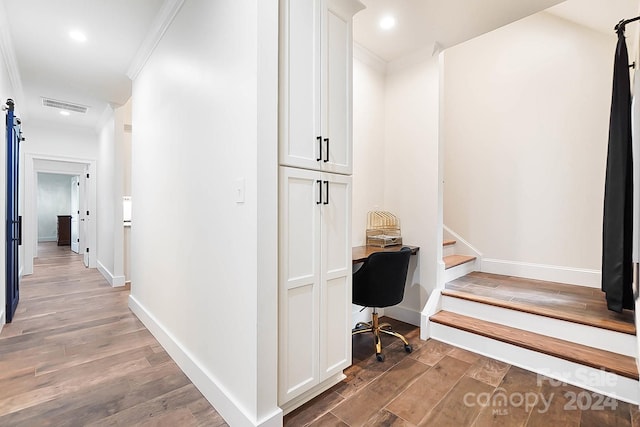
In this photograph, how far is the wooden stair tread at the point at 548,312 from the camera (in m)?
2.02

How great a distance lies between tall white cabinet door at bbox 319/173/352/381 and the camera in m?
1.82

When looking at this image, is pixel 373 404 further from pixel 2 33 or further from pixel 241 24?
pixel 2 33

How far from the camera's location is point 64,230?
924 centimetres

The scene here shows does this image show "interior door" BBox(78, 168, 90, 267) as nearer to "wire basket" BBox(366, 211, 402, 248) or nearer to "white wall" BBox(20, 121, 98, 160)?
"white wall" BBox(20, 121, 98, 160)

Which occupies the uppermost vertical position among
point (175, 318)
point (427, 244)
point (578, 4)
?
point (578, 4)

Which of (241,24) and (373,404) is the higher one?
(241,24)

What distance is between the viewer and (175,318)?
2.34m

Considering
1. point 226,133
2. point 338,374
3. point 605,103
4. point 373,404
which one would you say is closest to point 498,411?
point 373,404

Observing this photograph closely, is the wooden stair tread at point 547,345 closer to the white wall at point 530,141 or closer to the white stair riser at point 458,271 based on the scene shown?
the white stair riser at point 458,271

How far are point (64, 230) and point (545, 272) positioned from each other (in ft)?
38.8

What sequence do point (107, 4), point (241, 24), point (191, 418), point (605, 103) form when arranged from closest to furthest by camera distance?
1. point (241, 24)
2. point (191, 418)
3. point (107, 4)
4. point (605, 103)

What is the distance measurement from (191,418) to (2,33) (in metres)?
3.37

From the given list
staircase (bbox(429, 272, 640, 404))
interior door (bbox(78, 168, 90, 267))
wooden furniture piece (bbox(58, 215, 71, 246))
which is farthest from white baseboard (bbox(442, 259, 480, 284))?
wooden furniture piece (bbox(58, 215, 71, 246))

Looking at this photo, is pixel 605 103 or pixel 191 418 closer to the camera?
pixel 191 418
